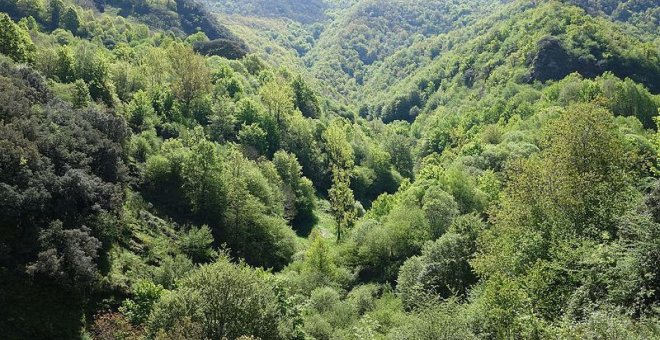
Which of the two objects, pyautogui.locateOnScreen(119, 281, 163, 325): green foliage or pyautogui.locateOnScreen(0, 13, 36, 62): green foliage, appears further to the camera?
pyautogui.locateOnScreen(0, 13, 36, 62): green foliage

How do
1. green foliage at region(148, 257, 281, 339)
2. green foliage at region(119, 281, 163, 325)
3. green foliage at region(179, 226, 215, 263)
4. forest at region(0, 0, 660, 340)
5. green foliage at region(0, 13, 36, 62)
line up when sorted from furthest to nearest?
green foliage at region(0, 13, 36, 62) < green foliage at region(179, 226, 215, 263) < green foliage at region(119, 281, 163, 325) < green foliage at region(148, 257, 281, 339) < forest at region(0, 0, 660, 340)

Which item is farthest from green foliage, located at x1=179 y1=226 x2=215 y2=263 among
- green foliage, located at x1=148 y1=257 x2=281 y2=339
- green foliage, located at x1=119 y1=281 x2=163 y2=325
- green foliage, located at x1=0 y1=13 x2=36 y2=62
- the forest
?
green foliage, located at x1=0 y1=13 x2=36 y2=62

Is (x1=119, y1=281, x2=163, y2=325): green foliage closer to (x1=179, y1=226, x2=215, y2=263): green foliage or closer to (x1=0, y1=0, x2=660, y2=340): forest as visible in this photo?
(x1=0, y1=0, x2=660, y2=340): forest

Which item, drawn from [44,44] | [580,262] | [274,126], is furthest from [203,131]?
[580,262]

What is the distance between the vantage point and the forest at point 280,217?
1208 inches

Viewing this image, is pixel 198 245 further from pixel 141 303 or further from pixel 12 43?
pixel 12 43

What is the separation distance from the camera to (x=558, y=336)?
20.9 metres

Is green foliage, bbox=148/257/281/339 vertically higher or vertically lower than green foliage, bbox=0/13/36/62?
higher

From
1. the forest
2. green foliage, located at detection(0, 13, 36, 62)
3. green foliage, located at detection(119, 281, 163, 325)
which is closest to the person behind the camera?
the forest

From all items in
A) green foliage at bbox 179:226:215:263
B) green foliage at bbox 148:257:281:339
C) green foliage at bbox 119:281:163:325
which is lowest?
green foliage at bbox 179:226:215:263

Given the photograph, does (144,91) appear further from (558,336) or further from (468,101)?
(468,101)

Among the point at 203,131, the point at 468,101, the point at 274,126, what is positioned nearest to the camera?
Result: the point at 203,131

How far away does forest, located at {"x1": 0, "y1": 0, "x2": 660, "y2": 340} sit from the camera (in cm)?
3067

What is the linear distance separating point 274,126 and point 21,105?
58.6 m
